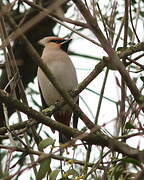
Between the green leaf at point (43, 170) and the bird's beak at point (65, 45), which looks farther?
the bird's beak at point (65, 45)

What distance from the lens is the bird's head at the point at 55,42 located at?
5.30 meters

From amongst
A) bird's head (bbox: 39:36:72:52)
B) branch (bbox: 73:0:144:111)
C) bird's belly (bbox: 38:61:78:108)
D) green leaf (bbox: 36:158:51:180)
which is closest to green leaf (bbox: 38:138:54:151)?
green leaf (bbox: 36:158:51:180)

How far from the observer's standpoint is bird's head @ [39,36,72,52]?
530 cm

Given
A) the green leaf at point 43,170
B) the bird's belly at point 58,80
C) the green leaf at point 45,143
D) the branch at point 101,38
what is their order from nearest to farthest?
the branch at point 101,38, the green leaf at point 43,170, the green leaf at point 45,143, the bird's belly at point 58,80

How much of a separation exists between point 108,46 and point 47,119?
1.84 ft

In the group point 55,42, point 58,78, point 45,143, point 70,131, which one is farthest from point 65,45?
point 70,131

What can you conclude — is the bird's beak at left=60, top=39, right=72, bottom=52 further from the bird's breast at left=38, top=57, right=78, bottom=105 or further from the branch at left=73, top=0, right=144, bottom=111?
the branch at left=73, top=0, right=144, bottom=111

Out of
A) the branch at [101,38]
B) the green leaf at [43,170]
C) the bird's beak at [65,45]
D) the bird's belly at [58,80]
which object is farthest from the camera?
the bird's beak at [65,45]

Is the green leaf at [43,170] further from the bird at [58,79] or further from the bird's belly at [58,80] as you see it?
the bird's belly at [58,80]

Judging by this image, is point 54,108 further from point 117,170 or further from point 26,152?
point 117,170

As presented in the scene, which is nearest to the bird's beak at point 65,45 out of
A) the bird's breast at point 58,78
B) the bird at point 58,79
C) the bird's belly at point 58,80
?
the bird at point 58,79

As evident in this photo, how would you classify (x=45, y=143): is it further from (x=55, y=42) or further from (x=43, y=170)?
(x=55, y=42)

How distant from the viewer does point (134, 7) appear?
4.23 metres

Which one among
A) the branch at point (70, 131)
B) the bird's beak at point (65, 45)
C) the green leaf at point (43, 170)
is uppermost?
the bird's beak at point (65, 45)
